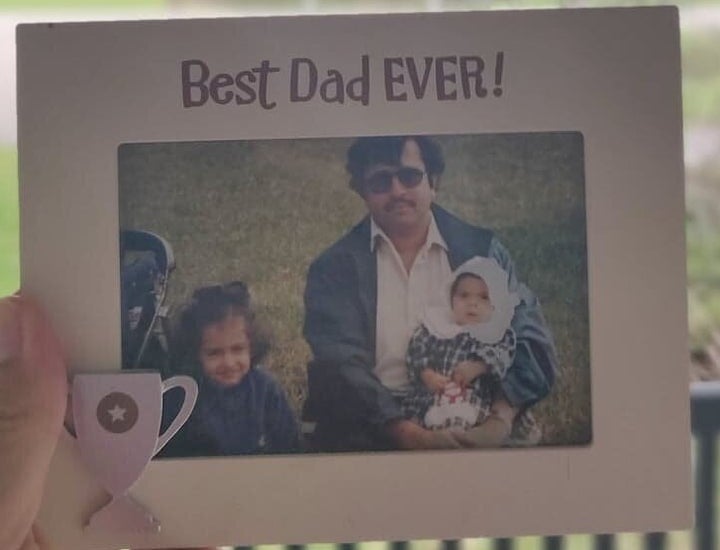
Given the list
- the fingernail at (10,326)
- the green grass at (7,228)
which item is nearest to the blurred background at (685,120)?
the green grass at (7,228)

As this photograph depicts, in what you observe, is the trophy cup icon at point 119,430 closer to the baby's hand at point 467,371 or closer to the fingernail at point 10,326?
the fingernail at point 10,326

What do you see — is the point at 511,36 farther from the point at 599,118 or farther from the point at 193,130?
the point at 193,130

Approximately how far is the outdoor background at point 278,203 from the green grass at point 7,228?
0.27m

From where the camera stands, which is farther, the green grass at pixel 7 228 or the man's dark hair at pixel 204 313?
the green grass at pixel 7 228

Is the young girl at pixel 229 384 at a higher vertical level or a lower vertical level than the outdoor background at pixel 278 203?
lower

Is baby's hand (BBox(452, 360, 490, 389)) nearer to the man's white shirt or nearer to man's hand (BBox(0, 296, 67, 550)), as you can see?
the man's white shirt

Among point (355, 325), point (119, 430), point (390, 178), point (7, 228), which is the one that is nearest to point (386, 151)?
point (390, 178)

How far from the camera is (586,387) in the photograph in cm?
61

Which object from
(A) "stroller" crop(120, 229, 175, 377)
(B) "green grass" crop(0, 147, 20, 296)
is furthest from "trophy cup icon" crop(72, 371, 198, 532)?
(B) "green grass" crop(0, 147, 20, 296)

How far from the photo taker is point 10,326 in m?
0.58

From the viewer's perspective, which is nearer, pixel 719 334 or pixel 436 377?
pixel 436 377

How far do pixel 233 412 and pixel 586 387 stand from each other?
0.26 metres

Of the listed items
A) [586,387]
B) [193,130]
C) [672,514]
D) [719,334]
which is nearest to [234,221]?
[193,130]

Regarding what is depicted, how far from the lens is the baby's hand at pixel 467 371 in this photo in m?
0.61
